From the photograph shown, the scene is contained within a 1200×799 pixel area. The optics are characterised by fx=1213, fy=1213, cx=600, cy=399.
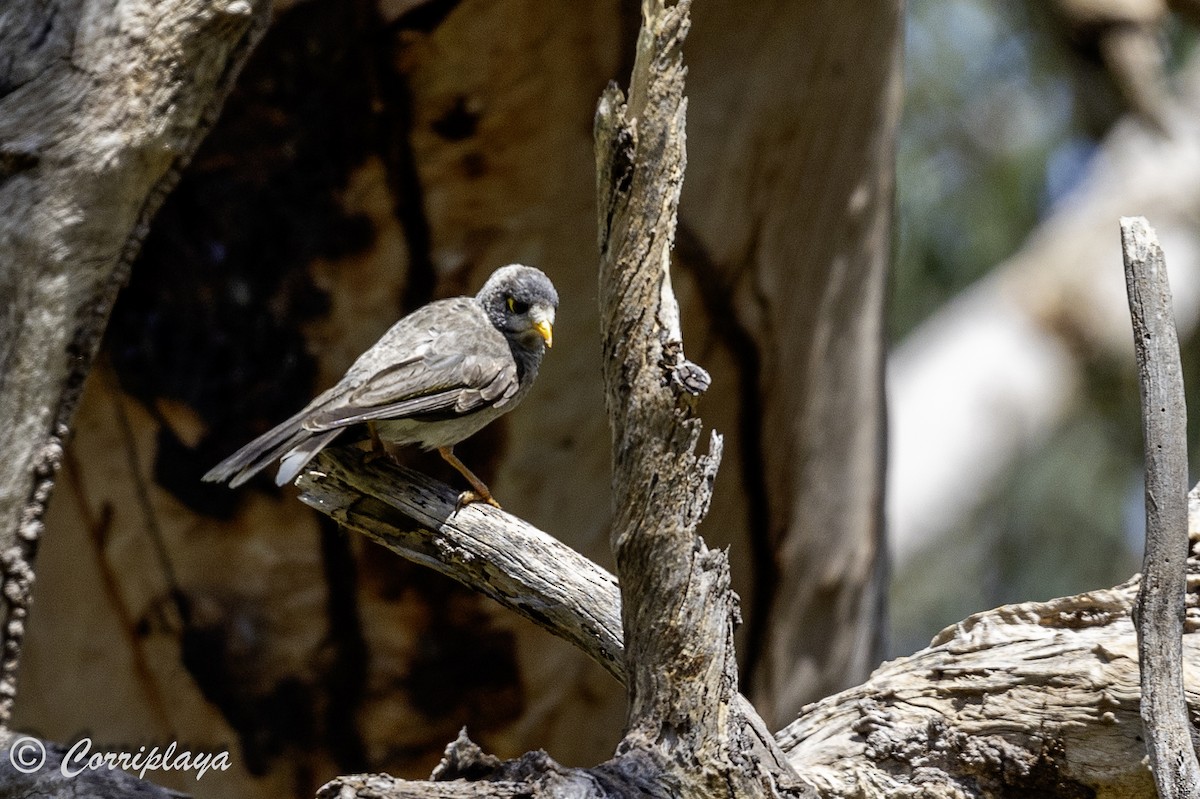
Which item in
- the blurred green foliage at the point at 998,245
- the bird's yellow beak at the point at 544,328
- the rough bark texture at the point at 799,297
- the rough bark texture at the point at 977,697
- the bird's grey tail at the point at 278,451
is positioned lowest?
the bird's grey tail at the point at 278,451

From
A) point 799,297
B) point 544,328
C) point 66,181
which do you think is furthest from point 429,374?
point 799,297

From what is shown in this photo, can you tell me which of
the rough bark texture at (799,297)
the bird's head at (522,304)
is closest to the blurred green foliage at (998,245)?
the rough bark texture at (799,297)

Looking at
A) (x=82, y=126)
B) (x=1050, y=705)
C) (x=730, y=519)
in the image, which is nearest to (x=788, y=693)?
(x=730, y=519)

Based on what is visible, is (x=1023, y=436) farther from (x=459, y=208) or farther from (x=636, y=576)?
(x=636, y=576)

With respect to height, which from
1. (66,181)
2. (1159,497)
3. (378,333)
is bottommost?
(66,181)

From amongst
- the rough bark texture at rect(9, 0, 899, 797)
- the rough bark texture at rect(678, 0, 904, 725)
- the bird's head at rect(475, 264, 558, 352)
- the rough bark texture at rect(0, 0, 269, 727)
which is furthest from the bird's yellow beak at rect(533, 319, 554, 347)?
the rough bark texture at rect(0, 0, 269, 727)

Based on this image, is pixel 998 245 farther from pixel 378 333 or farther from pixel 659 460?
pixel 659 460

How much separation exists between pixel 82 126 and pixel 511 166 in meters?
1.65

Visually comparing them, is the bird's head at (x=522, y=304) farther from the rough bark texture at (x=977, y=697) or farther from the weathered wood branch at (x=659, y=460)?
the weathered wood branch at (x=659, y=460)

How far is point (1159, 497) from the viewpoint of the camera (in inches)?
84.4

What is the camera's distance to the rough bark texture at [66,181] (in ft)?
9.12

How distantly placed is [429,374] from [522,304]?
0.48m

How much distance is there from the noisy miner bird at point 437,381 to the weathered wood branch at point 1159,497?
1379mm

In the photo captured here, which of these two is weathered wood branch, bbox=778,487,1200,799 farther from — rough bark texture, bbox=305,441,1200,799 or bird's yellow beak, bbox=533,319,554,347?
bird's yellow beak, bbox=533,319,554,347
